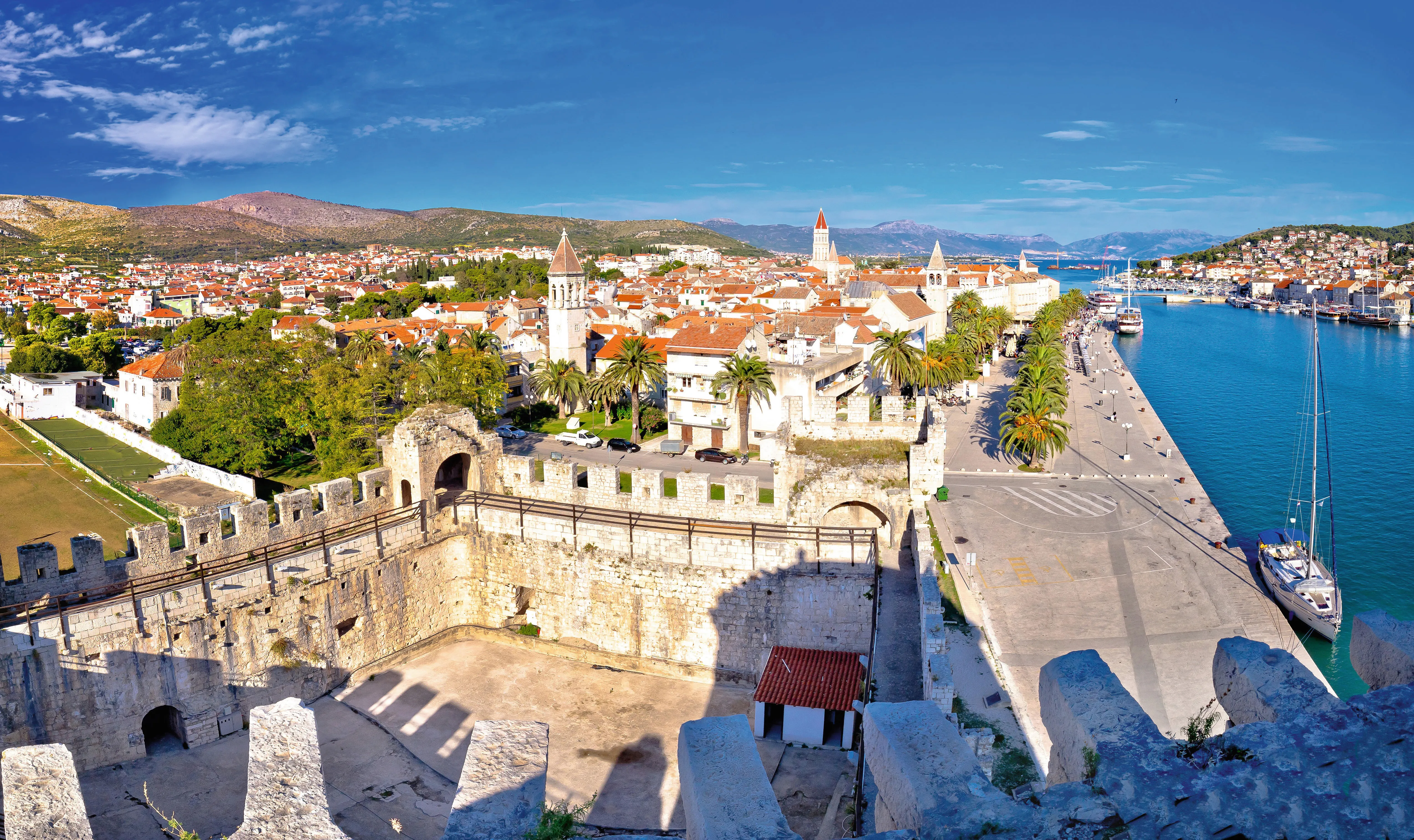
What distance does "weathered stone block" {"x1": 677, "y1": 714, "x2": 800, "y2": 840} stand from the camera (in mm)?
3545

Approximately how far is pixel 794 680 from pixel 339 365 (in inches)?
1133

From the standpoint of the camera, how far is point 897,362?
1673 inches

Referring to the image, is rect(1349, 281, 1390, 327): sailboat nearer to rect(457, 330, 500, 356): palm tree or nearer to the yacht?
the yacht

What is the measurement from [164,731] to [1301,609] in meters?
26.8

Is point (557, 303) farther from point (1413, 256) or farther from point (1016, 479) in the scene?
point (1413, 256)

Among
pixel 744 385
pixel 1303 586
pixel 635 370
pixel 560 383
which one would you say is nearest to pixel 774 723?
pixel 1303 586

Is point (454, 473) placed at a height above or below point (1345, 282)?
below

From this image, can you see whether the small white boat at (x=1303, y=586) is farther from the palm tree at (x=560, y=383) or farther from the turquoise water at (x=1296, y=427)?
the palm tree at (x=560, y=383)

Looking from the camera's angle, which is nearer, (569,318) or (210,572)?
(210,572)

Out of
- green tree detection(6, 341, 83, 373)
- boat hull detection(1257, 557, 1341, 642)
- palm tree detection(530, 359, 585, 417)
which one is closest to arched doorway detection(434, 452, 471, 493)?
boat hull detection(1257, 557, 1341, 642)

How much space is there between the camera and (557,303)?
186 ft

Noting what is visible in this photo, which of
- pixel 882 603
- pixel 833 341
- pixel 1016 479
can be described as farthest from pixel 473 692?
pixel 833 341

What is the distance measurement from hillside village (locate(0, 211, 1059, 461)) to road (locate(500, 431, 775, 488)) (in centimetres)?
231

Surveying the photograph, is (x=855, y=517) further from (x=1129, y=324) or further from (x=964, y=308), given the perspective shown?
(x=1129, y=324)
